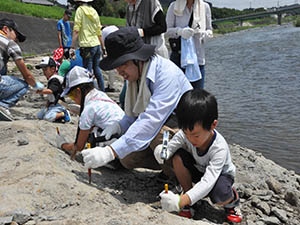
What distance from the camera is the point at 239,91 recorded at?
11.4 m

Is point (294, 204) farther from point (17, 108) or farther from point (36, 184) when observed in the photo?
point (17, 108)

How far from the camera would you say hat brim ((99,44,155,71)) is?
2971mm

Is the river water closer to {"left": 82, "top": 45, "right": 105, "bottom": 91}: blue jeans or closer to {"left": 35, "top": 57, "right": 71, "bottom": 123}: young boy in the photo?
{"left": 82, "top": 45, "right": 105, "bottom": 91}: blue jeans

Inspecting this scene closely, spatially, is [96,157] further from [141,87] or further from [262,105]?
[262,105]

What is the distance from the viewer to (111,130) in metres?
3.46

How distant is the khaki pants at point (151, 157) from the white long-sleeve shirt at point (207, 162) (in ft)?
0.67

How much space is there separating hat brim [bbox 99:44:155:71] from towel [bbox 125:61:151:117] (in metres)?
0.09

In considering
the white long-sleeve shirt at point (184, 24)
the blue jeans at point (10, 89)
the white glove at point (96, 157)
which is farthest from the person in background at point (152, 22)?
the white glove at point (96, 157)

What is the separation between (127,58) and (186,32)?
5.43 feet

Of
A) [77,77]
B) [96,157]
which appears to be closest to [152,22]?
[77,77]

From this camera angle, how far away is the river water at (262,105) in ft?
21.7

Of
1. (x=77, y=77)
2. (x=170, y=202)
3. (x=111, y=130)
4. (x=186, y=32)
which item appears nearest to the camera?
(x=170, y=202)

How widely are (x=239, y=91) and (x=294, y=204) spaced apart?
792 centimetres

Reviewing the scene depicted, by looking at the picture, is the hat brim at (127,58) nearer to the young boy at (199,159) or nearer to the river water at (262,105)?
the young boy at (199,159)
